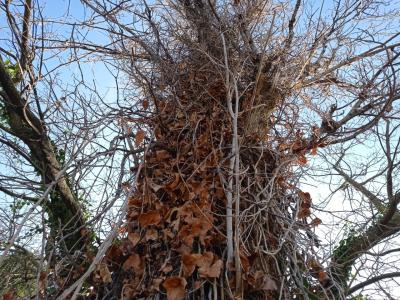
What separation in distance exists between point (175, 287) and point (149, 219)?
421mm

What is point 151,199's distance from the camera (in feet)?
7.30

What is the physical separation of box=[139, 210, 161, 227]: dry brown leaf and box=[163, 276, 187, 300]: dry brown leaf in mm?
364

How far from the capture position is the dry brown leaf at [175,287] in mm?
1761

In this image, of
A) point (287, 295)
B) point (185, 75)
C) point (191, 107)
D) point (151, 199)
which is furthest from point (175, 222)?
point (185, 75)

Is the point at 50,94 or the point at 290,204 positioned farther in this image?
the point at 50,94

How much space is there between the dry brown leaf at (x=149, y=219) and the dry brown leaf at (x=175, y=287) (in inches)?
14.3

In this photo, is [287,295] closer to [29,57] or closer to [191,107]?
[191,107]

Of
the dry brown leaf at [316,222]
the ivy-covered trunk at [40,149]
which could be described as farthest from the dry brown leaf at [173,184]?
the ivy-covered trunk at [40,149]

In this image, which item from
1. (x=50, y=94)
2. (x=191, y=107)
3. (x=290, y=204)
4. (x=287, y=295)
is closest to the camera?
(x=287, y=295)

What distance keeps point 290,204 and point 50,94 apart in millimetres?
2082

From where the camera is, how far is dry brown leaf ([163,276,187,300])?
1761 mm

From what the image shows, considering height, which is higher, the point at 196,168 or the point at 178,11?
the point at 178,11

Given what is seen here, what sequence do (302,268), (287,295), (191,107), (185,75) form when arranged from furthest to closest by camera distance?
(185,75) → (191,107) → (302,268) → (287,295)

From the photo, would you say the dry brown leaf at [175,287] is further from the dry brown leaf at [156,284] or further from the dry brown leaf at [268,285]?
the dry brown leaf at [268,285]
